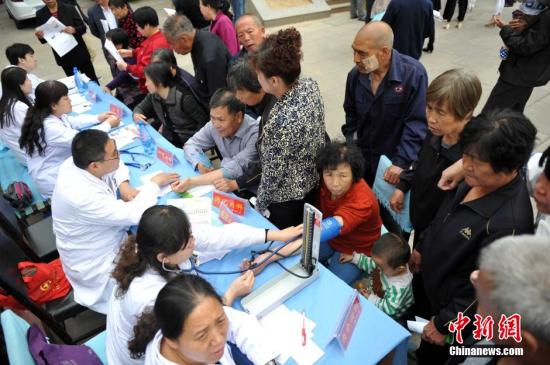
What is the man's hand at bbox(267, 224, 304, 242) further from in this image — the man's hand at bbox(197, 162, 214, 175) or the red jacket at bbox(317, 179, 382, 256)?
the man's hand at bbox(197, 162, 214, 175)

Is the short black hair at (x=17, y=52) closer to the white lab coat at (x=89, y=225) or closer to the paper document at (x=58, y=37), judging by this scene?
the paper document at (x=58, y=37)

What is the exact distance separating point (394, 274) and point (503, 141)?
84 cm

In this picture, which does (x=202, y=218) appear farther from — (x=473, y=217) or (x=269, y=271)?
(x=473, y=217)

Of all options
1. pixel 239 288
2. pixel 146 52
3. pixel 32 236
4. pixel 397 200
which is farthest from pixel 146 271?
pixel 146 52

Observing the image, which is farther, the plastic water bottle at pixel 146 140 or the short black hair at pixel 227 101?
the plastic water bottle at pixel 146 140

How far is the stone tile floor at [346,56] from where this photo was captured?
4.27 meters

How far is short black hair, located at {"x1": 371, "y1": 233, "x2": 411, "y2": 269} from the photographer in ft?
5.57

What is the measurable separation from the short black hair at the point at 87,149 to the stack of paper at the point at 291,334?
1.23 metres

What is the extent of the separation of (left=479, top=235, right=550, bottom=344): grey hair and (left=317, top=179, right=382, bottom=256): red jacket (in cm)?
108

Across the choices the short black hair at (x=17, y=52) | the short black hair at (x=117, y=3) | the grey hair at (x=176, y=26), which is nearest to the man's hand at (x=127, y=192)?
the grey hair at (x=176, y=26)

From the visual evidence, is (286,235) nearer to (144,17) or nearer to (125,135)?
(125,135)

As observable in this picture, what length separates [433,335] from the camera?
1.46m

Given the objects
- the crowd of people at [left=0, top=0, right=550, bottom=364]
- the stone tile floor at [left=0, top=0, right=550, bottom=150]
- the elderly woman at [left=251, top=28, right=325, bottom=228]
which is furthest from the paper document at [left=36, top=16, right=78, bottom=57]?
the elderly woman at [left=251, top=28, right=325, bottom=228]

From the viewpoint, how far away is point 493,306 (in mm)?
711
